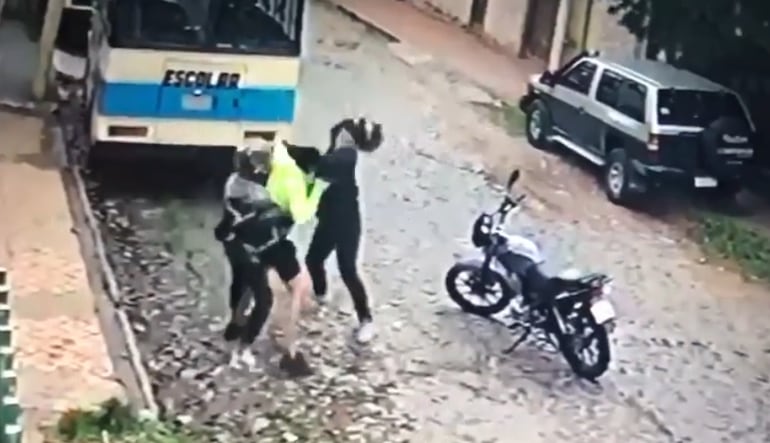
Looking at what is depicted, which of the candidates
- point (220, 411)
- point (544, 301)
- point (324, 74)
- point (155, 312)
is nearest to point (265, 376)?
point (220, 411)

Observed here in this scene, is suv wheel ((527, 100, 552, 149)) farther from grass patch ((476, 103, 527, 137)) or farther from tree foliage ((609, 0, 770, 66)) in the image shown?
tree foliage ((609, 0, 770, 66))

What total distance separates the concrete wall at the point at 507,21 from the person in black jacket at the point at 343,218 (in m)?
4.20

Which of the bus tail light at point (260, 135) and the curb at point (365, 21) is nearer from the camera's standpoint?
the bus tail light at point (260, 135)

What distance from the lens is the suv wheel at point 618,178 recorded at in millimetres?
7473

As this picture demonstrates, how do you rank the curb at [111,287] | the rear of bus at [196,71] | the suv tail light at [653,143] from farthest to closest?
the suv tail light at [653,143], the rear of bus at [196,71], the curb at [111,287]

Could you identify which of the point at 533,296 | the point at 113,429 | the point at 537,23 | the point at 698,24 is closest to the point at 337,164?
the point at 533,296

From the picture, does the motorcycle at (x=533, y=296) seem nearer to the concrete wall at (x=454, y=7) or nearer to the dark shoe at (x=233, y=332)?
the dark shoe at (x=233, y=332)

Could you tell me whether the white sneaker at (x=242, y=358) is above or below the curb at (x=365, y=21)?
below

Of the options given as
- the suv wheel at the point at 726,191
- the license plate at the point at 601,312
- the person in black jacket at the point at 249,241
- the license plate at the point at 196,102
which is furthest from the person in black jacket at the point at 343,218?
the suv wheel at the point at 726,191

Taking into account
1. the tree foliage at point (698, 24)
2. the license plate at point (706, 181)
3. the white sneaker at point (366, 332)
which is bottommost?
the white sneaker at point (366, 332)

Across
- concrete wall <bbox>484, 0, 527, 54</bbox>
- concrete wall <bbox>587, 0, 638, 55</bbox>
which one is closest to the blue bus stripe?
Answer: concrete wall <bbox>587, 0, 638, 55</bbox>

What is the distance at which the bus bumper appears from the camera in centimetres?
680

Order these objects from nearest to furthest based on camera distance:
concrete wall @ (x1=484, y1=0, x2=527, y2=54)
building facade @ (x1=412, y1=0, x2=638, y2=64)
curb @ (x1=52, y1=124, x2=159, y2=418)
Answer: curb @ (x1=52, y1=124, x2=159, y2=418) → building facade @ (x1=412, y1=0, x2=638, y2=64) → concrete wall @ (x1=484, y1=0, x2=527, y2=54)

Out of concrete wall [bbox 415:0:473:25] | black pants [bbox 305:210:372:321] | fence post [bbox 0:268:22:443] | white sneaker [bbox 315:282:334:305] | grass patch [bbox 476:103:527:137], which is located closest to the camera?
fence post [bbox 0:268:22:443]
